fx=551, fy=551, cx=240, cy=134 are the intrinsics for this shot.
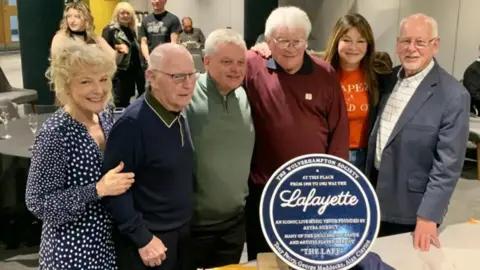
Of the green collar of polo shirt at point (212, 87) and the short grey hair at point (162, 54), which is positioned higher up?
the short grey hair at point (162, 54)

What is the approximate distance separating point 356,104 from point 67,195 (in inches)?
57.2

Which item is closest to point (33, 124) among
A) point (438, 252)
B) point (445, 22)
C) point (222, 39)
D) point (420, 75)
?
point (222, 39)

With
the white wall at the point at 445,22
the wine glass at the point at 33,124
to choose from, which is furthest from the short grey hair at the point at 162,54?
the white wall at the point at 445,22

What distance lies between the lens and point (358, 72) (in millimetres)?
2715

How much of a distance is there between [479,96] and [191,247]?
16.9ft

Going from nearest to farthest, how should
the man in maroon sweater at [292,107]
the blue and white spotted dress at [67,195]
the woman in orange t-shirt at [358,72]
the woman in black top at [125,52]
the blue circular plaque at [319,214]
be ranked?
the blue circular plaque at [319,214]
the blue and white spotted dress at [67,195]
the man in maroon sweater at [292,107]
the woman in orange t-shirt at [358,72]
the woman in black top at [125,52]

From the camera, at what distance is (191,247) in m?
2.34

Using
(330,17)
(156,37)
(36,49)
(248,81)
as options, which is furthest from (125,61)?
(330,17)

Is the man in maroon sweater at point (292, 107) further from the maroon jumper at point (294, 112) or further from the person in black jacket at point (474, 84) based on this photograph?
the person in black jacket at point (474, 84)

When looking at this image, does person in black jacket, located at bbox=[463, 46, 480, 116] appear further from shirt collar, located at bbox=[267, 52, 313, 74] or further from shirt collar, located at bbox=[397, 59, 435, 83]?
shirt collar, located at bbox=[267, 52, 313, 74]

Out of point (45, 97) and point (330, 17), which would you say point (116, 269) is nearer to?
point (45, 97)

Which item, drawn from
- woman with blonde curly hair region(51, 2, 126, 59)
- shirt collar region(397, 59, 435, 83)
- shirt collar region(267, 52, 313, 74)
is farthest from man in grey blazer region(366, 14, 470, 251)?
woman with blonde curly hair region(51, 2, 126, 59)

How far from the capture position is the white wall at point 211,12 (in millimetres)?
13578

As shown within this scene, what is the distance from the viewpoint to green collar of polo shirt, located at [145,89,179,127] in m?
2.04
